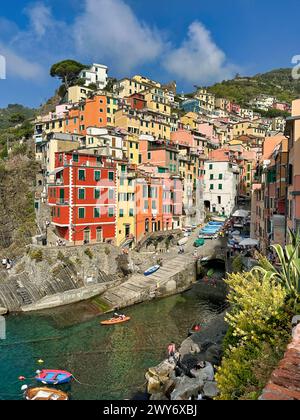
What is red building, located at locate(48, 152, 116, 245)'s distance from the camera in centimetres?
3959

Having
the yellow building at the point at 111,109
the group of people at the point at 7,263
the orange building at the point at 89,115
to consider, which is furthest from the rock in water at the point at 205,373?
Answer: the yellow building at the point at 111,109

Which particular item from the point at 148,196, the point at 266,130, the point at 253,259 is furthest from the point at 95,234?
the point at 266,130

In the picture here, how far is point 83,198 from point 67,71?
2868 inches

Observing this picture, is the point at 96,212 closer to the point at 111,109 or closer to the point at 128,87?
the point at 111,109

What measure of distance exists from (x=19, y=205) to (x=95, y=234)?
16.7m

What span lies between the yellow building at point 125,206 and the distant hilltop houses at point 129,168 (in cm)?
14

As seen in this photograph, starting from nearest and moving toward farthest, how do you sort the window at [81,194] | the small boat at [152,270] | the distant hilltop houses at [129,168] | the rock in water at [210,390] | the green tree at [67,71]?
the rock in water at [210,390] → the small boat at [152,270] → the window at [81,194] → the distant hilltop houses at [129,168] → the green tree at [67,71]

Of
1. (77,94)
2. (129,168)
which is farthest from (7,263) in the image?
(77,94)

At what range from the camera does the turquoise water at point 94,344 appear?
66.6 ft

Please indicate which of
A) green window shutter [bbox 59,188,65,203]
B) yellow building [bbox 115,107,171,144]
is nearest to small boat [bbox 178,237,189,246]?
green window shutter [bbox 59,188,65,203]

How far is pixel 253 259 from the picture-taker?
110 feet

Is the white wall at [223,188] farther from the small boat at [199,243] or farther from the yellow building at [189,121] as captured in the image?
the yellow building at [189,121]

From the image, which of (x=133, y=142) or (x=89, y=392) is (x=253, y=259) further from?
(x=133, y=142)

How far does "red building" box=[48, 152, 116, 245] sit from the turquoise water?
437 inches
